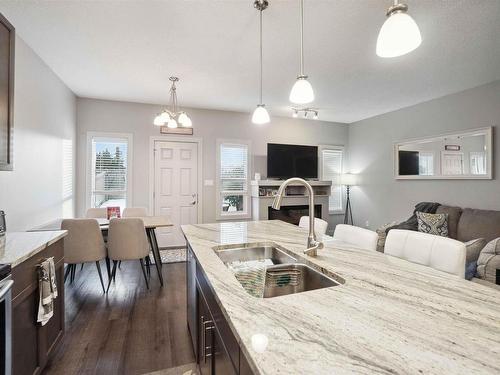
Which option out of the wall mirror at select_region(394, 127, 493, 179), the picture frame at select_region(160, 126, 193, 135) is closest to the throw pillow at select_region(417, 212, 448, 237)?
the wall mirror at select_region(394, 127, 493, 179)

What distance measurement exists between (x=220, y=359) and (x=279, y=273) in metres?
0.50

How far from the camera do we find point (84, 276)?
11.3ft

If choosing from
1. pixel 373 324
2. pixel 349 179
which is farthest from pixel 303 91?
pixel 349 179

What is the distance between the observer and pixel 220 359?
964mm

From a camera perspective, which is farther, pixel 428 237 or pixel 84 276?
pixel 84 276

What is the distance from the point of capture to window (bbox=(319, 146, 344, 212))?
19.8 feet

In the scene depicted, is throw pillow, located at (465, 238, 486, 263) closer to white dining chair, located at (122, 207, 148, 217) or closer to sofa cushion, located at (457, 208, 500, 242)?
sofa cushion, located at (457, 208, 500, 242)

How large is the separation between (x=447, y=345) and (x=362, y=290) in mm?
323

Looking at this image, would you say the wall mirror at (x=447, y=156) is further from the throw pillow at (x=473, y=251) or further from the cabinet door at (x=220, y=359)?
the cabinet door at (x=220, y=359)

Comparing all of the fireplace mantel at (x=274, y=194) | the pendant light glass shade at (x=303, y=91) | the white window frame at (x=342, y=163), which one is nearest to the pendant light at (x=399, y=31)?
the pendant light glass shade at (x=303, y=91)

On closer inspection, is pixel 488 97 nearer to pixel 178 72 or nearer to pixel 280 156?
pixel 280 156

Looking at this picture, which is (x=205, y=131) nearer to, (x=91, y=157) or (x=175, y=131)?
(x=175, y=131)

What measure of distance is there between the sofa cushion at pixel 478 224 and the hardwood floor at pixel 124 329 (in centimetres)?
387

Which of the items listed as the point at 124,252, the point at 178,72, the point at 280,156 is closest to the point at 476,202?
the point at 280,156
